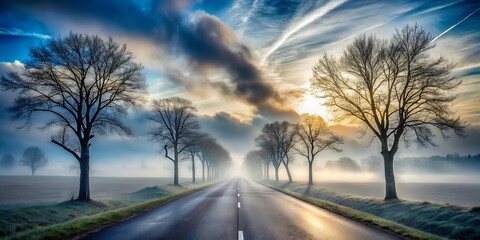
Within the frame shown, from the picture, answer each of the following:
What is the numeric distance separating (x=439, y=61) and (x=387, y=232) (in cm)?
1658

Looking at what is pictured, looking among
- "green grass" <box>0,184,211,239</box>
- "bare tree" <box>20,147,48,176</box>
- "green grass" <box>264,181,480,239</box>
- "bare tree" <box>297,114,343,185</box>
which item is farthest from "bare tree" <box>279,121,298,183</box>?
"bare tree" <box>20,147,48,176</box>

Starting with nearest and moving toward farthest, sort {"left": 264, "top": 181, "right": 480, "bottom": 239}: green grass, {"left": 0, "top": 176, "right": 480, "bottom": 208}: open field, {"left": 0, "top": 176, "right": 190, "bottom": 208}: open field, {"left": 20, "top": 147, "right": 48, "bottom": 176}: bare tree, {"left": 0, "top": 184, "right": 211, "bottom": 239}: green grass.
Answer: {"left": 0, "top": 184, "right": 211, "bottom": 239}: green grass → {"left": 264, "top": 181, "right": 480, "bottom": 239}: green grass → {"left": 0, "top": 176, "right": 190, "bottom": 208}: open field → {"left": 0, "top": 176, "right": 480, "bottom": 208}: open field → {"left": 20, "top": 147, "right": 48, "bottom": 176}: bare tree

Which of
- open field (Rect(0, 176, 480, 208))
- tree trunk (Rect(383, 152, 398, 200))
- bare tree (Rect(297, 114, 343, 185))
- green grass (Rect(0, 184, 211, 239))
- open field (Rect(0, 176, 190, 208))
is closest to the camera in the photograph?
green grass (Rect(0, 184, 211, 239))

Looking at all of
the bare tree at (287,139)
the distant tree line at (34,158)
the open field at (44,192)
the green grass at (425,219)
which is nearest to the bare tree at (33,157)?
the distant tree line at (34,158)

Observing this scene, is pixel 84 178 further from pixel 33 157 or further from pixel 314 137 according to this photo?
pixel 33 157

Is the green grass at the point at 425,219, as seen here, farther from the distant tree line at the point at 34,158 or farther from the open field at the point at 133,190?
the distant tree line at the point at 34,158

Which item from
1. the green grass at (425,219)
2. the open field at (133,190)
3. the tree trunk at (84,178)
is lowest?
the open field at (133,190)

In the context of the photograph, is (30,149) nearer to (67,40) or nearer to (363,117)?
(67,40)

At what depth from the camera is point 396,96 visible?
23.3m

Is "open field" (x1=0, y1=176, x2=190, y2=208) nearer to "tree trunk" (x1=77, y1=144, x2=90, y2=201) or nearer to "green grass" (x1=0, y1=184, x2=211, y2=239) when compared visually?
"tree trunk" (x1=77, y1=144, x2=90, y2=201)

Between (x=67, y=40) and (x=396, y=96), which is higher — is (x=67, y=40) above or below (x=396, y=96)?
above

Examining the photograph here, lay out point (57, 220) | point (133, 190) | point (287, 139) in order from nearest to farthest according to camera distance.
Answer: point (57, 220), point (133, 190), point (287, 139)

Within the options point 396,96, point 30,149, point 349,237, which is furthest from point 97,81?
point 30,149

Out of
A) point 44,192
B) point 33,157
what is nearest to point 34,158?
point 33,157
